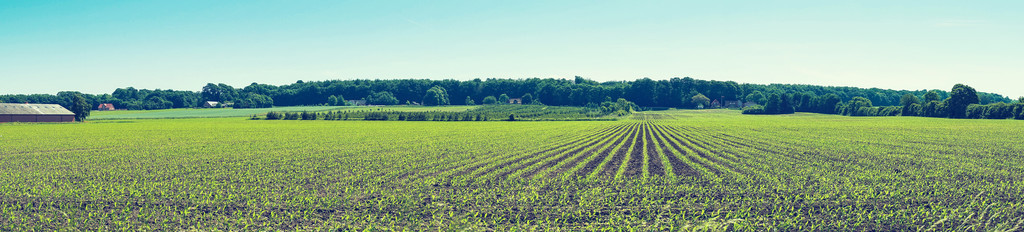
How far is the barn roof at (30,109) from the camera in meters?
94.8

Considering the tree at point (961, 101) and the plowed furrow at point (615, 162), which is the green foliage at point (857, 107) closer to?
the tree at point (961, 101)

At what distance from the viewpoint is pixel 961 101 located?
107 metres

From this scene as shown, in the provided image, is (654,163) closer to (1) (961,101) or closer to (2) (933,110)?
(1) (961,101)

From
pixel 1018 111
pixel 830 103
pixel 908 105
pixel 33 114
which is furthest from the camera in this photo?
pixel 830 103

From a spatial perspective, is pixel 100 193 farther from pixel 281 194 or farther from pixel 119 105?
pixel 119 105

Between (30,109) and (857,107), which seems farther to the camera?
(857,107)

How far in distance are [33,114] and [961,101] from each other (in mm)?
181286

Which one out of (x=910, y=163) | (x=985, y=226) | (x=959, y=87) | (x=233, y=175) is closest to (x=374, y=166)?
(x=233, y=175)

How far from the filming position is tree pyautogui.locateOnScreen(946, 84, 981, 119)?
107m

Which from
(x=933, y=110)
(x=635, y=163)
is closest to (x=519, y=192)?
(x=635, y=163)

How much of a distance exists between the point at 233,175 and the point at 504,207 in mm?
12542

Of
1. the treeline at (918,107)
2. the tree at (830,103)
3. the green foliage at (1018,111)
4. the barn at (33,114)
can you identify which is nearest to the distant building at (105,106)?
the barn at (33,114)

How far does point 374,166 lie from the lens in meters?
24.0

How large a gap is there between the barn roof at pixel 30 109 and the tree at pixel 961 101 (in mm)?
176424
